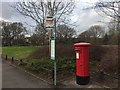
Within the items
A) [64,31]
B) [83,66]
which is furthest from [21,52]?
[83,66]

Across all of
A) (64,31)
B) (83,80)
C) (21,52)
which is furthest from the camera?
(21,52)

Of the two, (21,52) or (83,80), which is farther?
(21,52)

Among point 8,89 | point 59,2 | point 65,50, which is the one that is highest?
point 59,2

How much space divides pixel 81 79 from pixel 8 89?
2.69 m

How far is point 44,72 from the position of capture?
13055mm

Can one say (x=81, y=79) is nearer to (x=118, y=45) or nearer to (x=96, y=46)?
(x=118, y=45)

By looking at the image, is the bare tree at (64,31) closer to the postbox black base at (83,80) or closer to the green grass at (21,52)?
the green grass at (21,52)

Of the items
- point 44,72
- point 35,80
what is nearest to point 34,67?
point 44,72

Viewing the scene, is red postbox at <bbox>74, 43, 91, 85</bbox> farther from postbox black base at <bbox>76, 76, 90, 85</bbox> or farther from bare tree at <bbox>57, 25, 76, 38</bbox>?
bare tree at <bbox>57, 25, 76, 38</bbox>

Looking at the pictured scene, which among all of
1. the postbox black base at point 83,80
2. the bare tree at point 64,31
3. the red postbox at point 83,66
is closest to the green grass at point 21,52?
the bare tree at point 64,31

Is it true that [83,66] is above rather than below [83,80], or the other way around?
above

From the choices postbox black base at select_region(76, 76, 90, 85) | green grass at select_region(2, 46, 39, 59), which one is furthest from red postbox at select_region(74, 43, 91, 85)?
green grass at select_region(2, 46, 39, 59)

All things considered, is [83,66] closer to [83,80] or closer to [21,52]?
[83,80]

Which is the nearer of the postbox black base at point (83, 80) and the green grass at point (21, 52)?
the postbox black base at point (83, 80)
